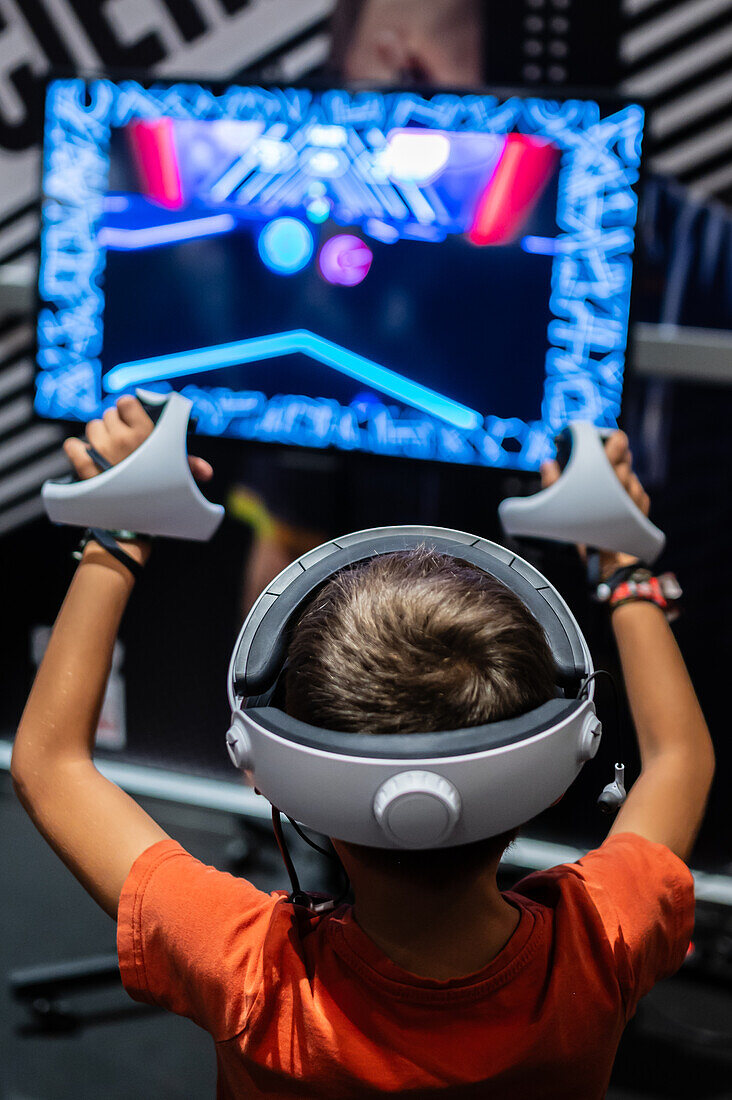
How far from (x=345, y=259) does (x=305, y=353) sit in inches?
5.7

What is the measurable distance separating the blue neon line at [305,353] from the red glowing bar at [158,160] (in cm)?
23

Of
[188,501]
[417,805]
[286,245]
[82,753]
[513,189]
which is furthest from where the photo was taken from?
[286,245]

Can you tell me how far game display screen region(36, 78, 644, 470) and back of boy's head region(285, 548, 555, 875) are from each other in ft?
2.59

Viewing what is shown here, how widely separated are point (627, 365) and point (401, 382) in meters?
0.31

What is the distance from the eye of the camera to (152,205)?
1445 millimetres

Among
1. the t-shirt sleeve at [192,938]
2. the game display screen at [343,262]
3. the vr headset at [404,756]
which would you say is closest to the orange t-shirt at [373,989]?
the t-shirt sleeve at [192,938]

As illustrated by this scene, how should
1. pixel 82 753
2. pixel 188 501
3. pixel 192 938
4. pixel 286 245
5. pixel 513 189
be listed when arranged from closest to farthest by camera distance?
pixel 192 938 < pixel 82 753 < pixel 188 501 < pixel 513 189 < pixel 286 245

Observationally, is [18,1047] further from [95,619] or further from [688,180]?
[688,180]

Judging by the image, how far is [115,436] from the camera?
2.80 ft

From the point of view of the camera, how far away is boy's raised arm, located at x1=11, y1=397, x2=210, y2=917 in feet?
2.30

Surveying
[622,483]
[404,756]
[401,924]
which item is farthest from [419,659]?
[622,483]

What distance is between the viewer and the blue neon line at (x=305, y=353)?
1383 millimetres

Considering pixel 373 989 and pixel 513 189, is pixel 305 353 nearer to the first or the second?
pixel 513 189

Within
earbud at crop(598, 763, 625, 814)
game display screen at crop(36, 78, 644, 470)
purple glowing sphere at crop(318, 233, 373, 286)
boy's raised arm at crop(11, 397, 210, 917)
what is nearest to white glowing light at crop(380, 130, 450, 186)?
game display screen at crop(36, 78, 644, 470)
